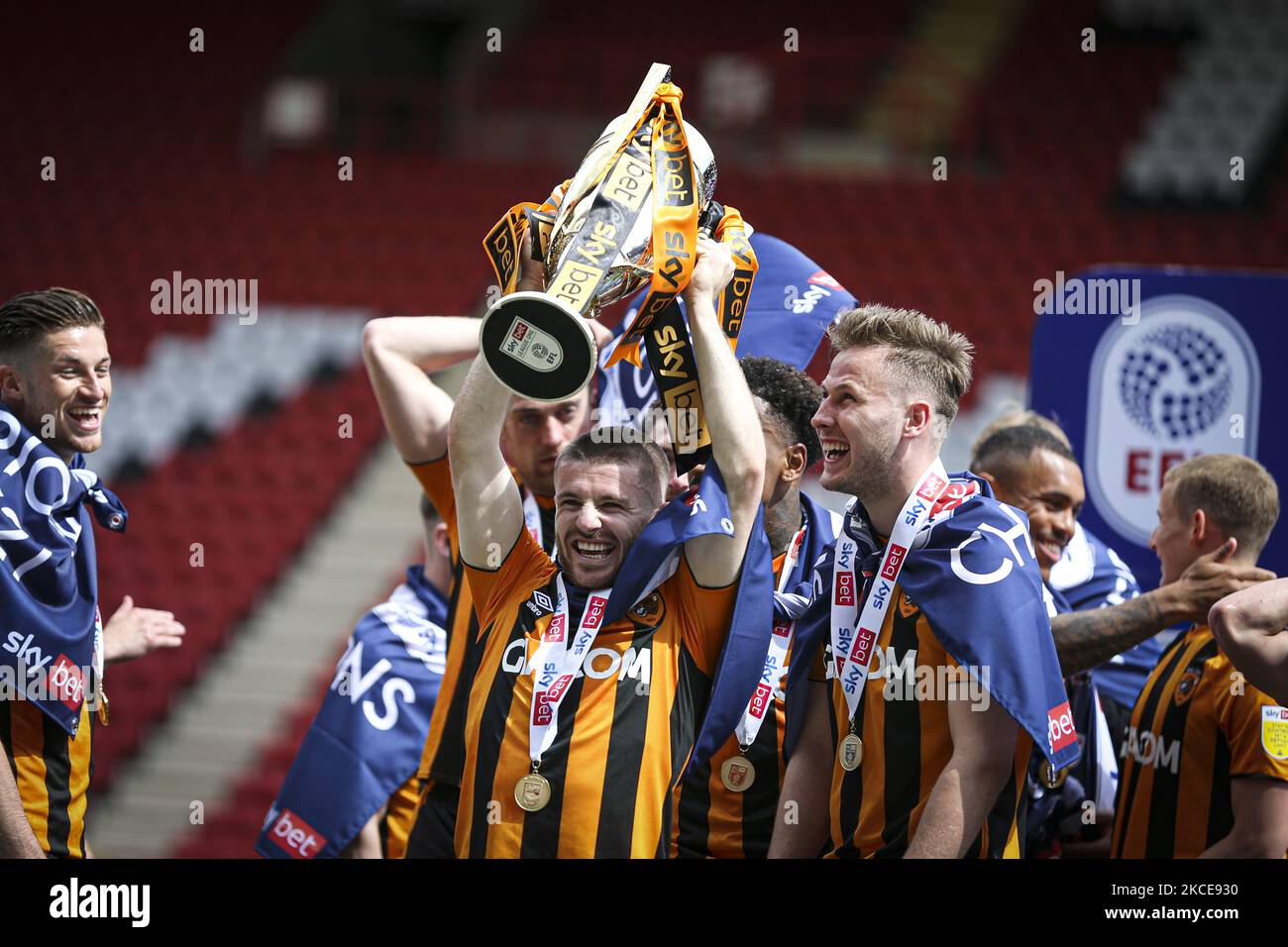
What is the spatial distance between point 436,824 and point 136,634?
87 cm

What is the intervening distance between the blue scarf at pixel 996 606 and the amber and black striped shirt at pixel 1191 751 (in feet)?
1.99

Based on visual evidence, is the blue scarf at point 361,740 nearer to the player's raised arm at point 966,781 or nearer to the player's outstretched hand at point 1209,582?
the player's raised arm at point 966,781

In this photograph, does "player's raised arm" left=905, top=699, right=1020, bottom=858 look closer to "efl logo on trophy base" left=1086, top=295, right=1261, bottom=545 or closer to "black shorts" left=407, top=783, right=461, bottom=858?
"black shorts" left=407, top=783, right=461, bottom=858

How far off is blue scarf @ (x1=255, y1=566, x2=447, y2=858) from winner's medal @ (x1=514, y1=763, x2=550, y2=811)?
3.56 ft

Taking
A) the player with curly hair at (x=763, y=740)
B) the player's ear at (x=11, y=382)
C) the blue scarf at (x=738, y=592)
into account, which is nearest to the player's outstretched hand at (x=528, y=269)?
the blue scarf at (x=738, y=592)

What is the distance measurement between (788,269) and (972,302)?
7.31m

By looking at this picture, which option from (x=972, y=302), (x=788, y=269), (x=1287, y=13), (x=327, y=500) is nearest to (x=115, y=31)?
(x=327, y=500)

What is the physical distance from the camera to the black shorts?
10.6ft

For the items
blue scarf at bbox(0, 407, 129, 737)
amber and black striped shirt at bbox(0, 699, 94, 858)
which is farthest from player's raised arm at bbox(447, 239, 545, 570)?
amber and black striped shirt at bbox(0, 699, 94, 858)

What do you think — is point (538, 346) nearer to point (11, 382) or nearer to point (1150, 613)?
point (11, 382)

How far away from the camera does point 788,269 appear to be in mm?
3773

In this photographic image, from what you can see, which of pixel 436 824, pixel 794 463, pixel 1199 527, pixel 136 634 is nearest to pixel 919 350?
pixel 794 463

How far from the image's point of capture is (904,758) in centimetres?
262
